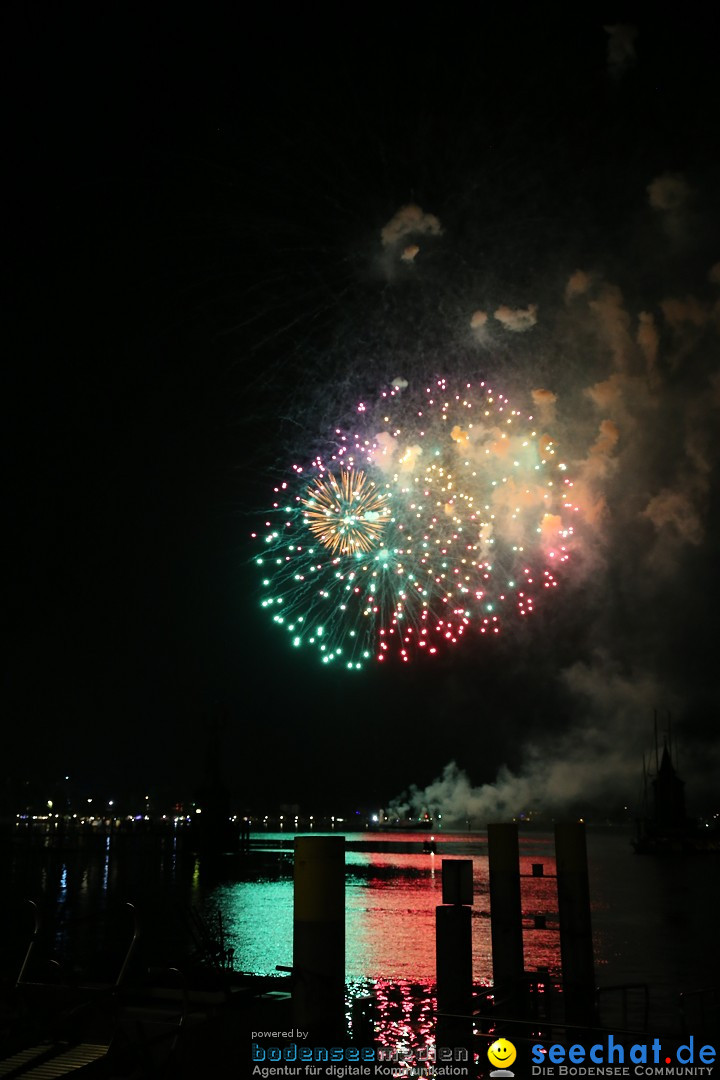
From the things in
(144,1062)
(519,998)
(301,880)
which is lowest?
(519,998)

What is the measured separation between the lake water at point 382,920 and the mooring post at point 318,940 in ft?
4.49

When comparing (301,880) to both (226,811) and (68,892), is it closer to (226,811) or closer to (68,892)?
(68,892)

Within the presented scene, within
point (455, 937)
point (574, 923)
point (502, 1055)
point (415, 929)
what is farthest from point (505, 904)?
point (415, 929)

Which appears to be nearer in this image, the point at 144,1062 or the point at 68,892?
the point at 144,1062

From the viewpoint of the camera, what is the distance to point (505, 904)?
23.4 m

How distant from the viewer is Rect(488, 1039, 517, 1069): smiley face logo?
39.6 feet

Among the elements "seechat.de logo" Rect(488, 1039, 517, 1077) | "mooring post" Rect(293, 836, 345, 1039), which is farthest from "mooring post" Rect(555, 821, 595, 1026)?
"mooring post" Rect(293, 836, 345, 1039)

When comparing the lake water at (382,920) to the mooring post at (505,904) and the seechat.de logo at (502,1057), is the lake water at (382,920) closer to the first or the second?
the mooring post at (505,904)

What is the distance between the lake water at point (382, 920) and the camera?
37.1 m

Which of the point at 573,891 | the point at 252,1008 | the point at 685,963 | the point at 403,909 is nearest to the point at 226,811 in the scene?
the point at 403,909

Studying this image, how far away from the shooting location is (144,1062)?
9.41m

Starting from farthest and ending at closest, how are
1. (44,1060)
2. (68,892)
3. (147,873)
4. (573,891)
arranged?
1. (147,873)
2. (68,892)
3. (573,891)
4. (44,1060)

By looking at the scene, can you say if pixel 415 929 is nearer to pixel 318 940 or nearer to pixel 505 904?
pixel 505 904

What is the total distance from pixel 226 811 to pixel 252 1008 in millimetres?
163273
